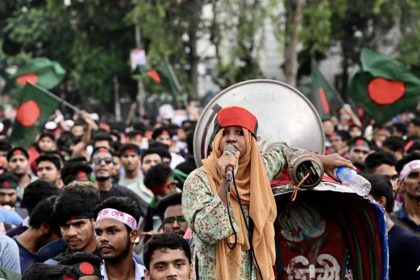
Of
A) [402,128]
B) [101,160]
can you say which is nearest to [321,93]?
[402,128]

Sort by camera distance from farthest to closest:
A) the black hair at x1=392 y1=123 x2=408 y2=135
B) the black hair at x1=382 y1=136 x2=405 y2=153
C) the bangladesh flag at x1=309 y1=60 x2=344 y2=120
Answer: the bangladesh flag at x1=309 y1=60 x2=344 y2=120 < the black hair at x1=392 y1=123 x2=408 y2=135 < the black hair at x1=382 y1=136 x2=405 y2=153

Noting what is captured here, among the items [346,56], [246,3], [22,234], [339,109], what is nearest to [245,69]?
[246,3]

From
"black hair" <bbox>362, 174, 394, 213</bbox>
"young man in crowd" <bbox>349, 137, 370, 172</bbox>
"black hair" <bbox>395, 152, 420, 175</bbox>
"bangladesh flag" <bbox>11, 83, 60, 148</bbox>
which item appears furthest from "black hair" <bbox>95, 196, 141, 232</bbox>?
"bangladesh flag" <bbox>11, 83, 60, 148</bbox>

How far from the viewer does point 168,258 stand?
6.67 meters

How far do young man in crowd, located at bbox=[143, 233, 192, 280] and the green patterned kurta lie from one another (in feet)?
1.00

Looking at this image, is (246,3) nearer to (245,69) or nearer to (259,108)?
(245,69)

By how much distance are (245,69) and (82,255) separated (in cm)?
2496

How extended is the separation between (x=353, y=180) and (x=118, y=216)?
160cm

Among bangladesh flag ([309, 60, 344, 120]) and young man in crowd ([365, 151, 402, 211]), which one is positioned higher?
bangladesh flag ([309, 60, 344, 120])

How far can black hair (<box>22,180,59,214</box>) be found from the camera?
30.7 ft

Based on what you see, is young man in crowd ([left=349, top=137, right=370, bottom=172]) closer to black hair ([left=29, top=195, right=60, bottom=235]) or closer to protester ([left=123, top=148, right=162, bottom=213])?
protester ([left=123, top=148, right=162, bottom=213])

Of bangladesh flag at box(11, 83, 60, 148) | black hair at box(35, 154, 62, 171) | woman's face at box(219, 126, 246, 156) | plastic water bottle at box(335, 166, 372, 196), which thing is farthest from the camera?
bangladesh flag at box(11, 83, 60, 148)

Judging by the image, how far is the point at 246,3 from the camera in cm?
2833

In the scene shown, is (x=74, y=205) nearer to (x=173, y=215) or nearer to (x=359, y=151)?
(x=173, y=215)
